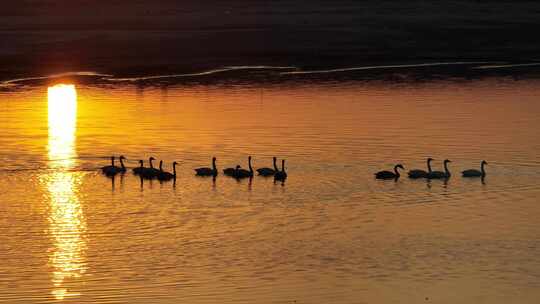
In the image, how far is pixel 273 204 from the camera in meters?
27.0

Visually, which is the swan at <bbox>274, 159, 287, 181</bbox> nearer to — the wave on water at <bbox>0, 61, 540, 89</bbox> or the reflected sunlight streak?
the reflected sunlight streak

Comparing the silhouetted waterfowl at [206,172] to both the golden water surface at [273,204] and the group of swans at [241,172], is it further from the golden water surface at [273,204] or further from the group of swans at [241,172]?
the golden water surface at [273,204]

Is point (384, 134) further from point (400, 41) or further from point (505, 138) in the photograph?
point (400, 41)

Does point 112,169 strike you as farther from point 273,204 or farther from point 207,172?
point 273,204

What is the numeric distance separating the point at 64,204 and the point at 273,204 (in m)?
4.28

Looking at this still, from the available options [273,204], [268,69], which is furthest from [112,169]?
[268,69]

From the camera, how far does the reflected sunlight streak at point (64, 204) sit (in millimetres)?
21734

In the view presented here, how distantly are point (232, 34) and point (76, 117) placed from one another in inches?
1005

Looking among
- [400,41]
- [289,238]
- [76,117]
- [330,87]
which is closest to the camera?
[289,238]

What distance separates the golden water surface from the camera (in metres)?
20.8

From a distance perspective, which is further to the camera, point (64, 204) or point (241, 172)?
point (241, 172)

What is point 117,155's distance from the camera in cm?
3253

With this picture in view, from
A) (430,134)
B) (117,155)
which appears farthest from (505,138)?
(117,155)

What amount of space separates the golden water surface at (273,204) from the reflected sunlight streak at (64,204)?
0.06 metres
